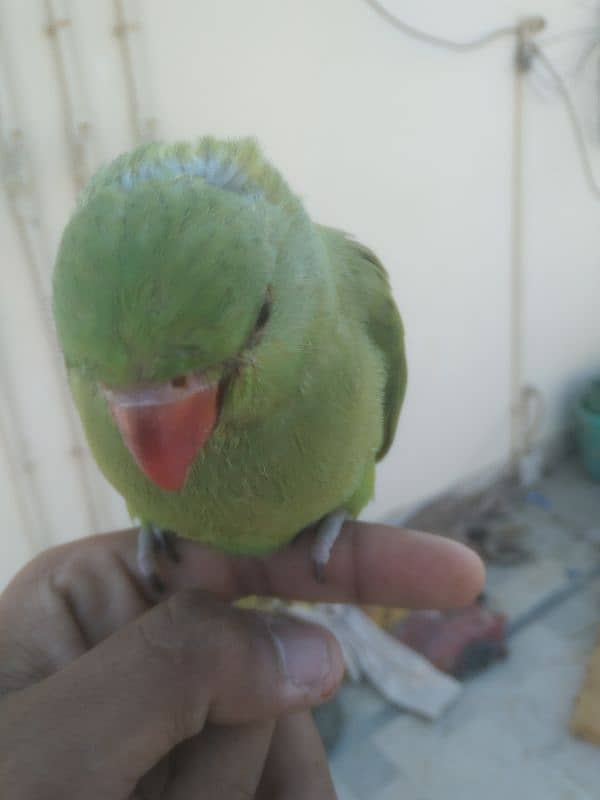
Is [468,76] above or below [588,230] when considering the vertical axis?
above

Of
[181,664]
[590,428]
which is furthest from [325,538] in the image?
[590,428]

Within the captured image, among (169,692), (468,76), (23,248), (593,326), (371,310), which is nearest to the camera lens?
(169,692)

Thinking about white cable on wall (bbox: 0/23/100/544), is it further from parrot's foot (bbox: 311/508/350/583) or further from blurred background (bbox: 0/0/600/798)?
parrot's foot (bbox: 311/508/350/583)

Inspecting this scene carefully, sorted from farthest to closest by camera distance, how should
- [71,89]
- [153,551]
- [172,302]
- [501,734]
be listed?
1. [501,734]
2. [71,89]
3. [153,551]
4. [172,302]

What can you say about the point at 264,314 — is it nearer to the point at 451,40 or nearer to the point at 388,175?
the point at 388,175

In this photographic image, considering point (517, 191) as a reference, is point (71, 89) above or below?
above

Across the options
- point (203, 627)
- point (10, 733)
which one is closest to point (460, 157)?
point (203, 627)

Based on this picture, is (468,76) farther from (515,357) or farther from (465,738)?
(465,738)
